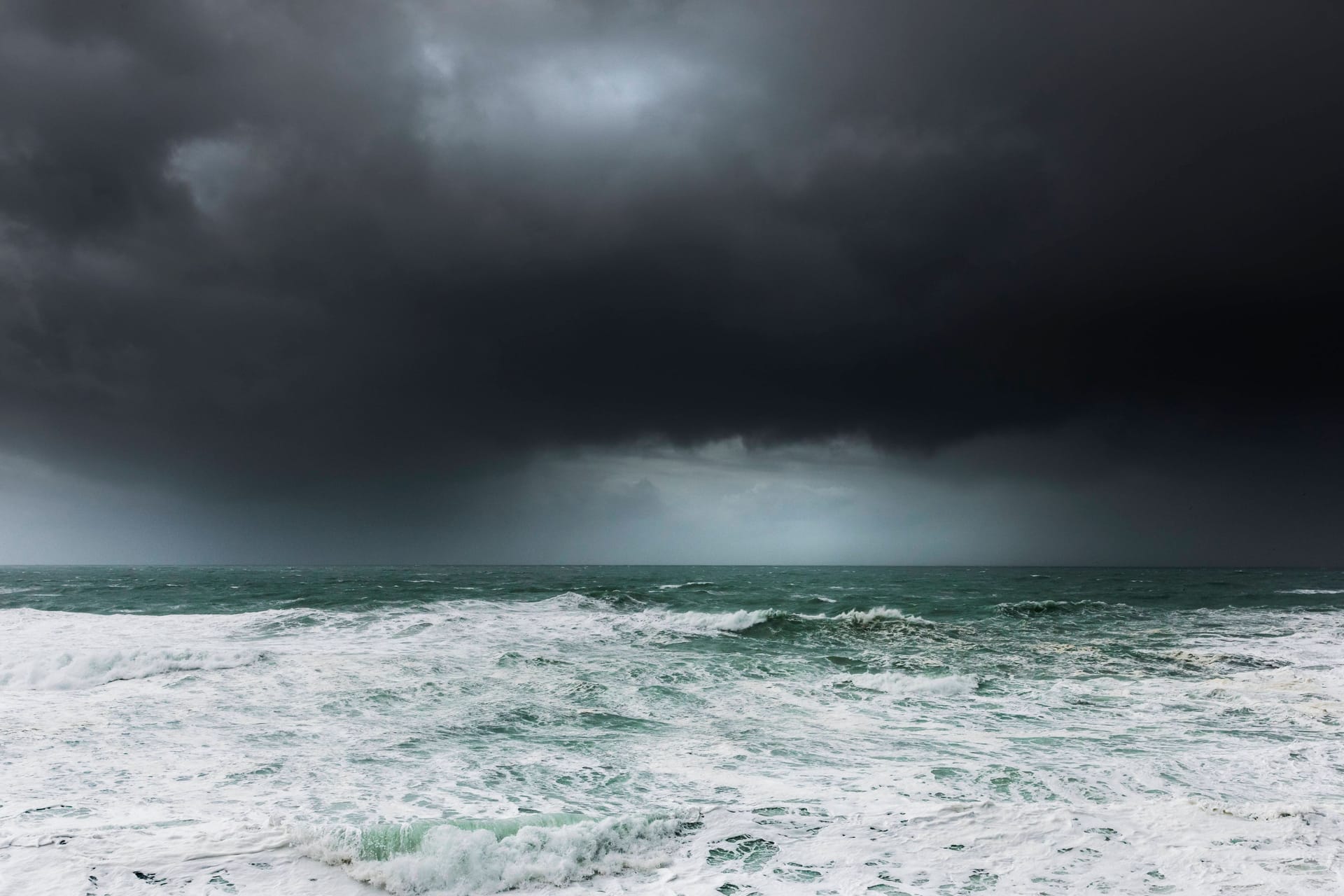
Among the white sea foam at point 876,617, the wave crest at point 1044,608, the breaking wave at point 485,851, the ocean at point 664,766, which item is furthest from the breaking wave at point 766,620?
the breaking wave at point 485,851

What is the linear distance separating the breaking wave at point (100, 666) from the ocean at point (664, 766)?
85 millimetres

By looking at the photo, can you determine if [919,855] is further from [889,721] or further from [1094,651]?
[1094,651]

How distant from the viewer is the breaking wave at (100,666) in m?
13.2

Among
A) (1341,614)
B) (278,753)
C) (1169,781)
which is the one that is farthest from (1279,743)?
(1341,614)

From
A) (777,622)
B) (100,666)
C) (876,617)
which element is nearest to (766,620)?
(777,622)

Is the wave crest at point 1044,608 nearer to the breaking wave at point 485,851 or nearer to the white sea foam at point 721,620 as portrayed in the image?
the white sea foam at point 721,620

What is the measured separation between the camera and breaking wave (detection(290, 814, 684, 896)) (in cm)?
543

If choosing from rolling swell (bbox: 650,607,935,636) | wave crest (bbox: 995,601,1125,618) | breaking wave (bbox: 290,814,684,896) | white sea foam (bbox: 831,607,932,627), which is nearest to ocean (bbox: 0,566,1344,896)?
breaking wave (bbox: 290,814,684,896)

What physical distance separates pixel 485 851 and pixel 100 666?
1330 centimetres

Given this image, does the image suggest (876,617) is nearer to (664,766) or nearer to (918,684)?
(918,684)

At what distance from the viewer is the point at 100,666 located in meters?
14.1

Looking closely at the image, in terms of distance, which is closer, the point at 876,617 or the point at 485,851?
the point at 485,851

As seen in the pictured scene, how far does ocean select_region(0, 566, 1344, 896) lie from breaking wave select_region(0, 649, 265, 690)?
0.08 meters

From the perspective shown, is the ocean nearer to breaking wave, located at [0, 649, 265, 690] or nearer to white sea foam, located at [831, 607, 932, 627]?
breaking wave, located at [0, 649, 265, 690]
